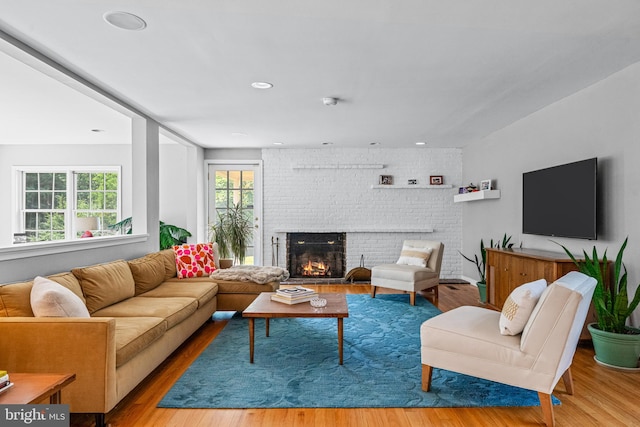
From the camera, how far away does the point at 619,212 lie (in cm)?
339

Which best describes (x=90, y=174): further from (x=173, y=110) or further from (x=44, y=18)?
(x=44, y=18)

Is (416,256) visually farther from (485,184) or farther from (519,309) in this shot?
(519,309)

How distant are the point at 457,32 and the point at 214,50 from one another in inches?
65.8

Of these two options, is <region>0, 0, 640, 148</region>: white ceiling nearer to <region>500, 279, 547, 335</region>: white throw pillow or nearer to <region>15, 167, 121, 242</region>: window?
<region>500, 279, 547, 335</region>: white throw pillow

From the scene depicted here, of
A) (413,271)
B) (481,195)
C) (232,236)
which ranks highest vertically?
(481,195)

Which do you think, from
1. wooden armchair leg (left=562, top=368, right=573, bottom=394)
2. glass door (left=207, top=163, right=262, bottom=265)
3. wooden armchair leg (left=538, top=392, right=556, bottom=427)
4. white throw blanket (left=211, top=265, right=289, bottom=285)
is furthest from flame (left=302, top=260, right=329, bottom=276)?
wooden armchair leg (left=538, top=392, right=556, bottom=427)

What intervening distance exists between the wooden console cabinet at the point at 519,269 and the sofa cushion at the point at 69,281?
3.91 meters

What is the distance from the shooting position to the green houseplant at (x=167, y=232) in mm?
6383

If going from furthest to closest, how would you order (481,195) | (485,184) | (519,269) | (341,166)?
1. (341,166)
2. (485,184)
3. (481,195)
4. (519,269)

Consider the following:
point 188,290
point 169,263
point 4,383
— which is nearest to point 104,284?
point 188,290

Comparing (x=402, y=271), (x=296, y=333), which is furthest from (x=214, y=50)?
(x=402, y=271)

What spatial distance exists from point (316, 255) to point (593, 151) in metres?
4.44

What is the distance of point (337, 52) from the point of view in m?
2.91

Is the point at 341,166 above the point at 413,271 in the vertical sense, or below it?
above
